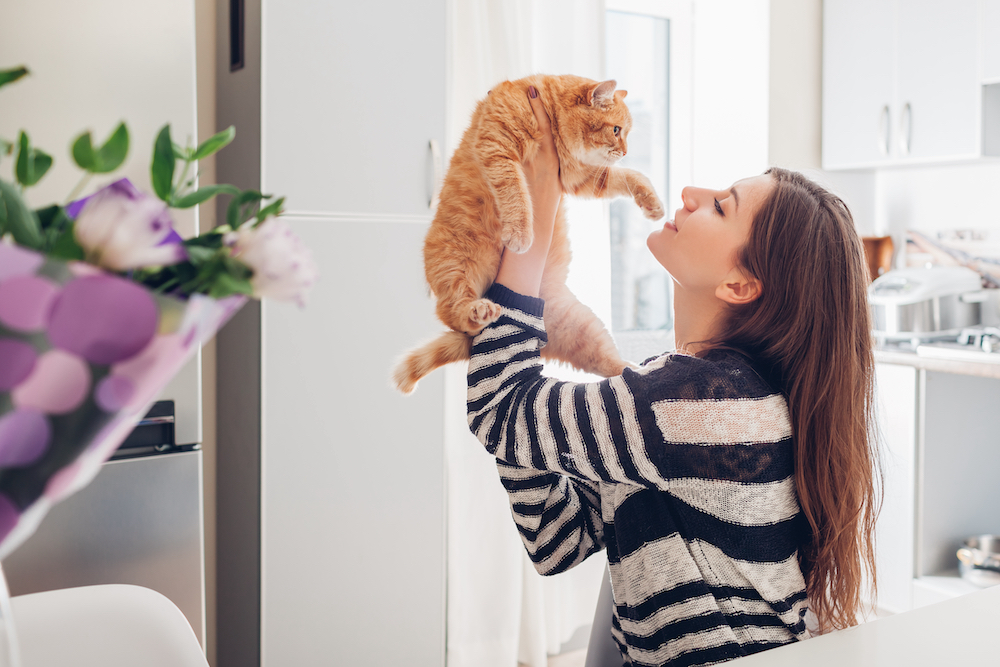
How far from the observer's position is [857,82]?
3102 millimetres

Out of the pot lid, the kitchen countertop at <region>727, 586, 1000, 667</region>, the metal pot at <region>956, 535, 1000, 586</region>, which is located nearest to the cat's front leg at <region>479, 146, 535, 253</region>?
the kitchen countertop at <region>727, 586, 1000, 667</region>

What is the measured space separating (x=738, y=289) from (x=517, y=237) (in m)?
0.35

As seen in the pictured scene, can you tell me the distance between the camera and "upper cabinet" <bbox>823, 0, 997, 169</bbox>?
2.69 meters

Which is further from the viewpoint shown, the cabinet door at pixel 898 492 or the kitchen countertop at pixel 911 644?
the cabinet door at pixel 898 492

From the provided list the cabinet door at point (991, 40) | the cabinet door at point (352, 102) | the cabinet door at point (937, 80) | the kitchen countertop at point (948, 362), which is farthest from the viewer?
the cabinet door at point (937, 80)

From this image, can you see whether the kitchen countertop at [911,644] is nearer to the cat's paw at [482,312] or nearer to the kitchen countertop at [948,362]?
the cat's paw at [482,312]

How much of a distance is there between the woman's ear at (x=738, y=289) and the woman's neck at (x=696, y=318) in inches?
1.2

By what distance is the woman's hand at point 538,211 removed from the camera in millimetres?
972

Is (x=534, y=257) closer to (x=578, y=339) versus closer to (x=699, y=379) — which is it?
(x=578, y=339)

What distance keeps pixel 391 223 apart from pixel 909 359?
186cm

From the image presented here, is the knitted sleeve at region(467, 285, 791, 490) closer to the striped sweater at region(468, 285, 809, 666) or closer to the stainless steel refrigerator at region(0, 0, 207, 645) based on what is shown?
the striped sweater at region(468, 285, 809, 666)

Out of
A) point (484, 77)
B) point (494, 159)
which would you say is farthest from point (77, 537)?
point (484, 77)

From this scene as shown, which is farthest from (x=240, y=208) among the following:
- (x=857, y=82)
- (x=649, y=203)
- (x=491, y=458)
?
(x=857, y=82)

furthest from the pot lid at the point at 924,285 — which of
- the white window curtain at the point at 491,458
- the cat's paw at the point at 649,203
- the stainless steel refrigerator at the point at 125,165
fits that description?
the stainless steel refrigerator at the point at 125,165
